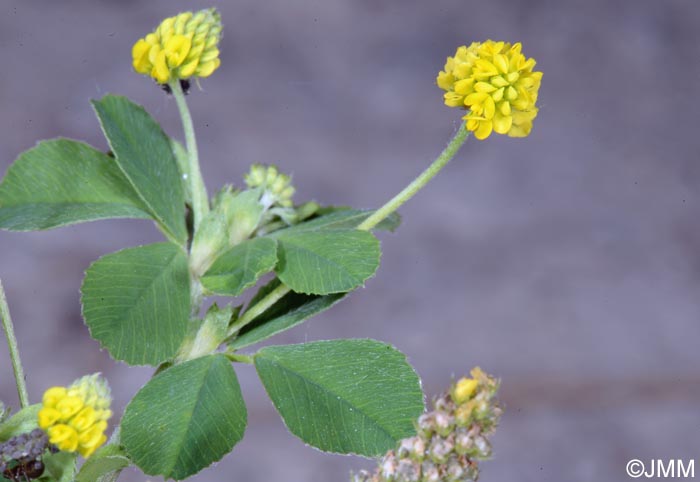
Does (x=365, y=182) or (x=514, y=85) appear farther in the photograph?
(x=365, y=182)

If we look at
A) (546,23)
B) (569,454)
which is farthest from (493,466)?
(546,23)

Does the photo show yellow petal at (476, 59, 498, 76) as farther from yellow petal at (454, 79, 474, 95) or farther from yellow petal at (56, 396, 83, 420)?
yellow petal at (56, 396, 83, 420)

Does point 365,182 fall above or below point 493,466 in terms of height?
above

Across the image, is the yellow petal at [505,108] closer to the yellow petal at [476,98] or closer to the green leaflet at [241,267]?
the yellow petal at [476,98]

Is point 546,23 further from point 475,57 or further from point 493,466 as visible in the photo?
point 475,57

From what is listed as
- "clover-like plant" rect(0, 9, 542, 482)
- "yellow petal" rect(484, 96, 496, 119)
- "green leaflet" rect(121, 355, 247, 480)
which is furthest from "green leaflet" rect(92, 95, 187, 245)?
"yellow petal" rect(484, 96, 496, 119)

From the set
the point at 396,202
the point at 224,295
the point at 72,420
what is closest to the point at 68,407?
the point at 72,420
